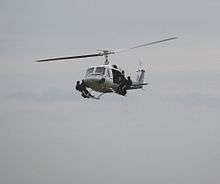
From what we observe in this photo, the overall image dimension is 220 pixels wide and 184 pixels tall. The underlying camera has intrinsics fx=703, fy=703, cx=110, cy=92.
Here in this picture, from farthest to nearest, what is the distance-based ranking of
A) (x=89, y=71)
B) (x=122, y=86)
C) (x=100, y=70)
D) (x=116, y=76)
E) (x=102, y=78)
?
(x=116, y=76), (x=122, y=86), (x=89, y=71), (x=100, y=70), (x=102, y=78)

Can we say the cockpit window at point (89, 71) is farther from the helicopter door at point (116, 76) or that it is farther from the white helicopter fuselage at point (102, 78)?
the helicopter door at point (116, 76)

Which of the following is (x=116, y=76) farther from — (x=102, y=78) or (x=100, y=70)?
(x=102, y=78)

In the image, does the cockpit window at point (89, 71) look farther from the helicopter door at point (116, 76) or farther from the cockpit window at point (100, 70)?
the helicopter door at point (116, 76)

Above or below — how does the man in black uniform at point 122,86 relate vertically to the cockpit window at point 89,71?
below

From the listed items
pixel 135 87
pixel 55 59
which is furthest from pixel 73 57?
pixel 135 87

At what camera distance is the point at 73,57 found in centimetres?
6950

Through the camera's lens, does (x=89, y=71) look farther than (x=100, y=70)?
Yes

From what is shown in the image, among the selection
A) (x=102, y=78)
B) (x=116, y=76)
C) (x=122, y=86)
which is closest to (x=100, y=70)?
(x=102, y=78)

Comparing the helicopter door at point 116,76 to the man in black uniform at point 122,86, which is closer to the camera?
the man in black uniform at point 122,86

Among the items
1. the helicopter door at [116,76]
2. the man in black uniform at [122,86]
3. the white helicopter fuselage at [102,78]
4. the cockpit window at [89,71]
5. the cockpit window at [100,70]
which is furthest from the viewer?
the helicopter door at [116,76]

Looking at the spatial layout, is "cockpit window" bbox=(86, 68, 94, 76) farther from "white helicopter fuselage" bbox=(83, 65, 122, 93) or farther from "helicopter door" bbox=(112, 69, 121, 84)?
"helicopter door" bbox=(112, 69, 121, 84)

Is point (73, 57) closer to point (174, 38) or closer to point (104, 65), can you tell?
point (104, 65)

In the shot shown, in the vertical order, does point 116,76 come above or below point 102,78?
above

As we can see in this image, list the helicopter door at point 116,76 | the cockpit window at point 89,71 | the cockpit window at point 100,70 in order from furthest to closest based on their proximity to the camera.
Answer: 1. the helicopter door at point 116,76
2. the cockpit window at point 89,71
3. the cockpit window at point 100,70
